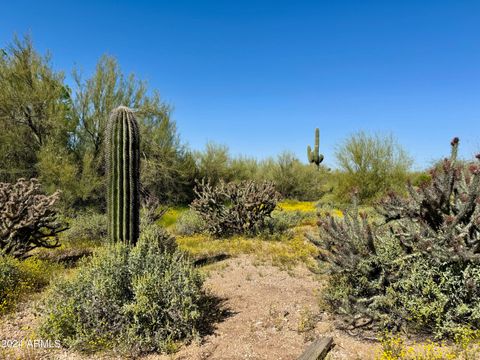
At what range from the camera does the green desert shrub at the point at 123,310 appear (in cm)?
318

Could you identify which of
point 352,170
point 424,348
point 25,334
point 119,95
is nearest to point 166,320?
point 25,334

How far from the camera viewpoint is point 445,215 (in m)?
3.15

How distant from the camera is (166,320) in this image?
3330 mm

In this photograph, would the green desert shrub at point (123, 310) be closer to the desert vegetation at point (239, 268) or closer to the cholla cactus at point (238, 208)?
the desert vegetation at point (239, 268)

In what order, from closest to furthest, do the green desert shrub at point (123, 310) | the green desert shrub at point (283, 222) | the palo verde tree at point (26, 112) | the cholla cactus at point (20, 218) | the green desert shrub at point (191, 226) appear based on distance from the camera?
1. the green desert shrub at point (123, 310)
2. the cholla cactus at point (20, 218)
3. the green desert shrub at point (283, 222)
4. the green desert shrub at point (191, 226)
5. the palo verde tree at point (26, 112)

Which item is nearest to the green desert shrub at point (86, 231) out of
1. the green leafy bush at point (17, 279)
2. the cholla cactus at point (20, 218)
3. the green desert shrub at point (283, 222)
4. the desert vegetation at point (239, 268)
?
the desert vegetation at point (239, 268)

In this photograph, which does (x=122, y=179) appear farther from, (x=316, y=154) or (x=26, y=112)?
(x=316, y=154)

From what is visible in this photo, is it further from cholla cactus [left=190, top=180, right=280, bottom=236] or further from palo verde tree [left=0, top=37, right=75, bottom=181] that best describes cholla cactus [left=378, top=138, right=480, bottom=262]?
palo verde tree [left=0, top=37, right=75, bottom=181]

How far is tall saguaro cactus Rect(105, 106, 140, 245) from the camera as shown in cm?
530

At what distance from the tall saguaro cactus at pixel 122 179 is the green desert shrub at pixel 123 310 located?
1.63 metres

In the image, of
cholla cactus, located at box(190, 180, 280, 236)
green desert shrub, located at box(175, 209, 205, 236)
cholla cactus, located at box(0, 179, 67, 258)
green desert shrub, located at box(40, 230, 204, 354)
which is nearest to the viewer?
green desert shrub, located at box(40, 230, 204, 354)

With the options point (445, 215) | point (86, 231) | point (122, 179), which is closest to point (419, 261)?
point (445, 215)

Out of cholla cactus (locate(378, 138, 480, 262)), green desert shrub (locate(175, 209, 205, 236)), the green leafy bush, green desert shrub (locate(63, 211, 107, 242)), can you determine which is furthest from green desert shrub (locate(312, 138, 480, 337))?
green desert shrub (locate(63, 211, 107, 242))

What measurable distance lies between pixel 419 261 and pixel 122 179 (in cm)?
Answer: 459
